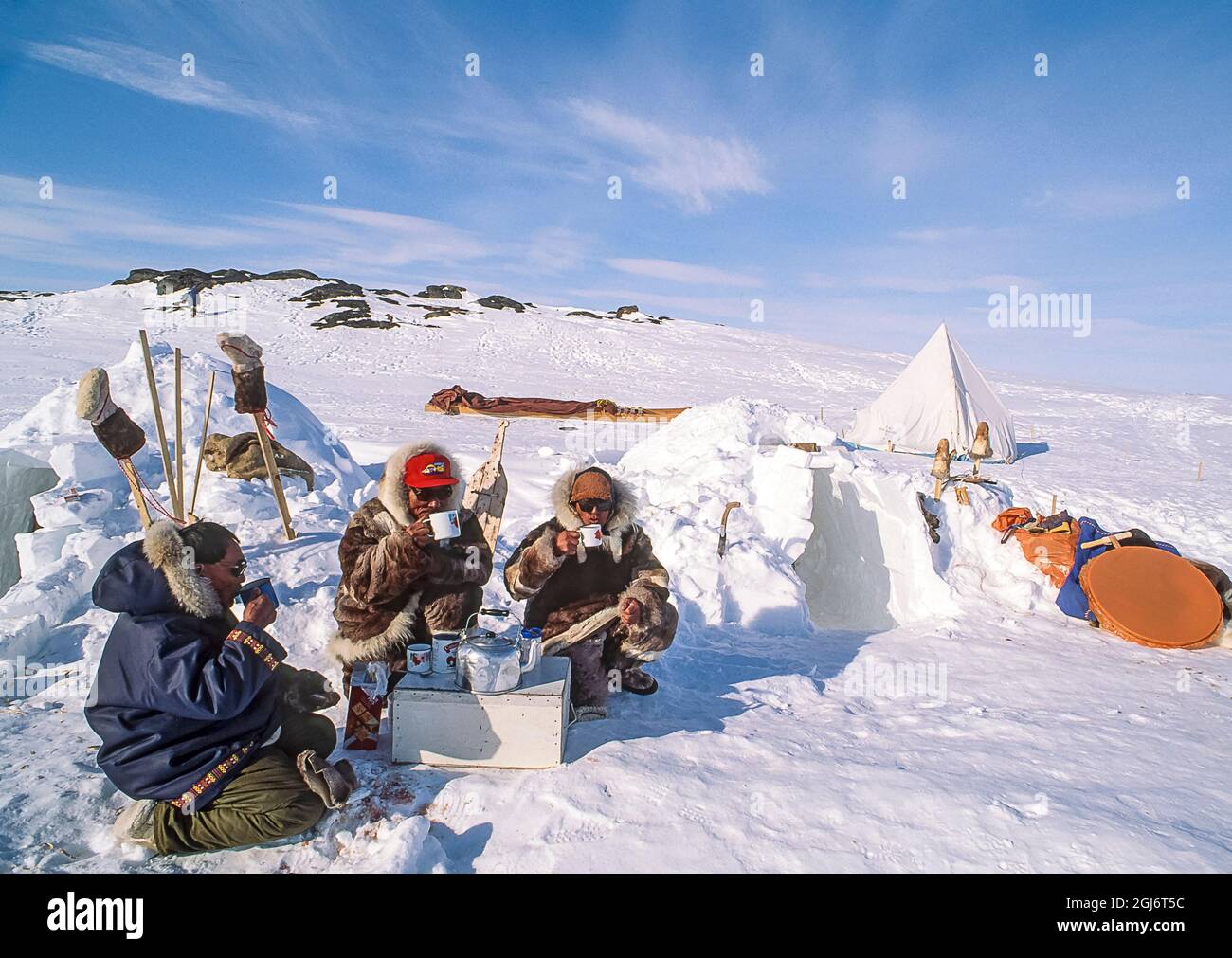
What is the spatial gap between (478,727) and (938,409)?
13.3 meters

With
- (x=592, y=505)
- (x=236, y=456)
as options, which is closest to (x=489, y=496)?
(x=236, y=456)

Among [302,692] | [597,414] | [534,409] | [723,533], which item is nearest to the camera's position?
[302,692]

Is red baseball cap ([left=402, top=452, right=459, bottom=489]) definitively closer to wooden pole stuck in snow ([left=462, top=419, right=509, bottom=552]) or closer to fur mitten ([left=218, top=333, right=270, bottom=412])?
wooden pole stuck in snow ([left=462, top=419, right=509, bottom=552])

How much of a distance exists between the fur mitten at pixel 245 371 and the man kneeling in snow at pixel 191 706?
10.6 ft

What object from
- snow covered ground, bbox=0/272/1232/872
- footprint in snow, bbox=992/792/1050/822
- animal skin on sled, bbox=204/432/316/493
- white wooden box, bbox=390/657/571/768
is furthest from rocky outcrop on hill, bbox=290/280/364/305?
footprint in snow, bbox=992/792/1050/822

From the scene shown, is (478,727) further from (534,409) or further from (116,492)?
(534,409)

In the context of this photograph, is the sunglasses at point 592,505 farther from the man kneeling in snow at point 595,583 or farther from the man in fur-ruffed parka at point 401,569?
the man in fur-ruffed parka at point 401,569

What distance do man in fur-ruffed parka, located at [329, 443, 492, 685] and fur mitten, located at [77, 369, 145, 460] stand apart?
7.02ft

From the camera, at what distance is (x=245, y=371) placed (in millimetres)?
5020

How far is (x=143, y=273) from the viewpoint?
35.9m

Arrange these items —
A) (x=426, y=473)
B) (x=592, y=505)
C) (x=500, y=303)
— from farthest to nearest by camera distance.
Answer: (x=500, y=303)
(x=592, y=505)
(x=426, y=473)

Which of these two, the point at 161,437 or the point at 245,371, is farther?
the point at 245,371

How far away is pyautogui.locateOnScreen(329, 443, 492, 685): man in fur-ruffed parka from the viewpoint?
2826 mm

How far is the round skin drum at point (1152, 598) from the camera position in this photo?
4.38 metres
